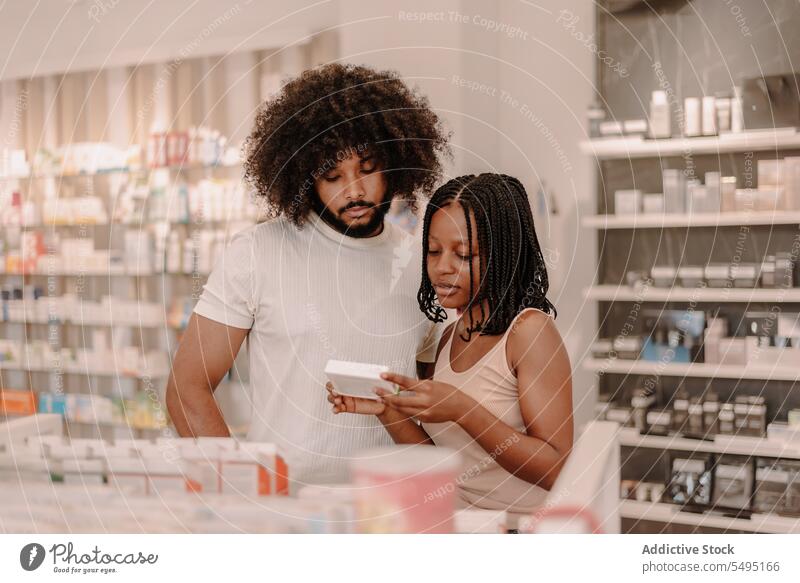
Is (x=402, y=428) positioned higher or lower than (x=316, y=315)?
lower

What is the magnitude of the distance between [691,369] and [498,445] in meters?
0.49

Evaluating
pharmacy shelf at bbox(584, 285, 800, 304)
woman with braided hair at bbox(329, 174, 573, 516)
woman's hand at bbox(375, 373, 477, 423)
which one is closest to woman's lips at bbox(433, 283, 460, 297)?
woman with braided hair at bbox(329, 174, 573, 516)

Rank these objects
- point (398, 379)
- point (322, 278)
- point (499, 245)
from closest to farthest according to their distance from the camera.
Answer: point (398, 379), point (499, 245), point (322, 278)

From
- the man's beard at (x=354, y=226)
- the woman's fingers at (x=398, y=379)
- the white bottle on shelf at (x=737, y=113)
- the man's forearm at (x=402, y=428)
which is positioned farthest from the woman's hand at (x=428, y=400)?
the white bottle on shelf at (x=737, y=113)

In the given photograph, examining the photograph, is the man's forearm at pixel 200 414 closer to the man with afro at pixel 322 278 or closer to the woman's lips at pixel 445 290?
the man with afro at pixel 322 278

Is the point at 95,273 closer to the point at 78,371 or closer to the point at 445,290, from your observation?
the point at 78,371

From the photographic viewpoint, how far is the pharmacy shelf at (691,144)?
43.5 inches

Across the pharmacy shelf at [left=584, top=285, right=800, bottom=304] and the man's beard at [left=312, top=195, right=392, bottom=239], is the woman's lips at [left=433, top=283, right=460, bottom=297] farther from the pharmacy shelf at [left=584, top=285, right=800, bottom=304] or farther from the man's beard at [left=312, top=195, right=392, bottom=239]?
the pharmacy shelf at [left=584, top=285, right=800, bottom=304]

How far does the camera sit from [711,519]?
108cm

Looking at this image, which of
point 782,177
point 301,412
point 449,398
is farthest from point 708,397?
point 301,412

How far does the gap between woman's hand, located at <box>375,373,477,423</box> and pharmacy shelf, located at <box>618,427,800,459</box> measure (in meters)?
0.55

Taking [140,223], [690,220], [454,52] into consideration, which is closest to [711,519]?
[690,220]
